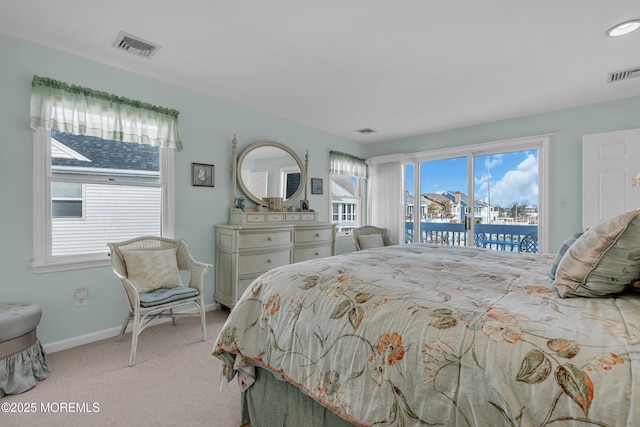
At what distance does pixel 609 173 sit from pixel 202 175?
456 centimetres

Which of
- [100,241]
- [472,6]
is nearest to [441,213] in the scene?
[472,6]

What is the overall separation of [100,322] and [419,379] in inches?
115

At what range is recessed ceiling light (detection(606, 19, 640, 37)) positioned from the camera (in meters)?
2.09

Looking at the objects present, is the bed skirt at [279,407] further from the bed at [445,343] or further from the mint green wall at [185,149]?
the mint green wall at [185,149]

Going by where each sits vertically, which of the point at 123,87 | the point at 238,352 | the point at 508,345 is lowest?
the point at 238,352

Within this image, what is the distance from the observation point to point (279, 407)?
146 centimetres

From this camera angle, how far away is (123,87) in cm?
286

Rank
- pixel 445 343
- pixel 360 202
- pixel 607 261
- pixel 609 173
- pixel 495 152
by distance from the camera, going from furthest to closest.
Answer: pixel 360 202, pixel 495 152, pixel 609 173, pixel 607 261, pixel 445 343

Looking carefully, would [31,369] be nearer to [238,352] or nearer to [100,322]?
[100,322]

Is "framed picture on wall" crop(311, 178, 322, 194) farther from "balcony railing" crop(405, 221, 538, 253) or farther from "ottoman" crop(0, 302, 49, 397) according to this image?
"ottoman" crop(0, 302, 49, 397)

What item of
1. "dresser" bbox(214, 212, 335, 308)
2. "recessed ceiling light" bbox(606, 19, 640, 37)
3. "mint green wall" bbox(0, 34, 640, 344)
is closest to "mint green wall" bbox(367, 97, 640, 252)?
"mint green wall" bbox(0, 34, 640, 344)

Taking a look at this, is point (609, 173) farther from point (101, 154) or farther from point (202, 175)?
point (101, 154)

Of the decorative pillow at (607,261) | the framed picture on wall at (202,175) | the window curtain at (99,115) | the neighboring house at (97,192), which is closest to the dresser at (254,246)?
the framed picture on wall at (202,175)

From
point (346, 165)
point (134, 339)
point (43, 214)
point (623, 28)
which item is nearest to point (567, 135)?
point (623, 28)
